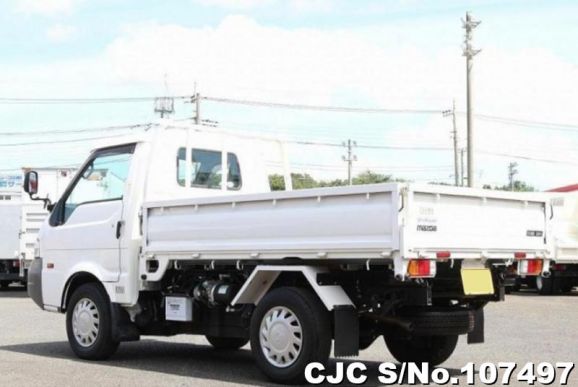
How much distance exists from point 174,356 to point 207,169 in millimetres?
2313

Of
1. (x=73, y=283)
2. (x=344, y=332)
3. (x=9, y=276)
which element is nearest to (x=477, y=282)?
(x=344, y=332)

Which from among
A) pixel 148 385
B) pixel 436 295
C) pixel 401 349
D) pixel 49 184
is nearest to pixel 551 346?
pixel 401 349

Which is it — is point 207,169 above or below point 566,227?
above

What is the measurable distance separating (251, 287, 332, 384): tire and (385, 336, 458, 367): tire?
1678 mm

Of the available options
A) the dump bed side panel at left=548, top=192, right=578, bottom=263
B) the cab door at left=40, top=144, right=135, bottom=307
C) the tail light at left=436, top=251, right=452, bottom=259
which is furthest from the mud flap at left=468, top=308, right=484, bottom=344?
the dump bed side panel at left=548, top=192, right=578, bottom=263

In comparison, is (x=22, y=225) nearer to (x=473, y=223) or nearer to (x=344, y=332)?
(x=344, y=332)

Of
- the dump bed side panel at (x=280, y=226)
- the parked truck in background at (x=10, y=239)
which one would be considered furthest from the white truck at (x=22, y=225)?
the dump bed side panel at (x=280, y=226)

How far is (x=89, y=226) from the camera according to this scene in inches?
439

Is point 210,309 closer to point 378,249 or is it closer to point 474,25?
point 378,249

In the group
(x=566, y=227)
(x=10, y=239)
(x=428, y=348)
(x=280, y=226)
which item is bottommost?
(x=428, y=348)

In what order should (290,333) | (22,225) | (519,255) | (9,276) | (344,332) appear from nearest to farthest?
(344,332) < (290,333) < (519,255) < (22,225) < (9,276)

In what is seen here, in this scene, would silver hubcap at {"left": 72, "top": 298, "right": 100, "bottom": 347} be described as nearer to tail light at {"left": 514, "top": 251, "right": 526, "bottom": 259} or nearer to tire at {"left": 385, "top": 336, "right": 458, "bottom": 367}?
tire at {"left": 385, "top": 336, "right": 458, "bottom": 367}

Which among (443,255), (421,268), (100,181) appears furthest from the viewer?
(100,181)

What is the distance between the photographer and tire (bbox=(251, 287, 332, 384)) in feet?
28.1
